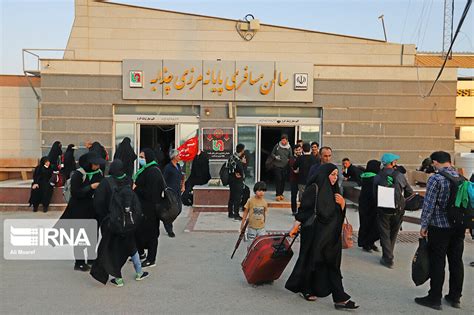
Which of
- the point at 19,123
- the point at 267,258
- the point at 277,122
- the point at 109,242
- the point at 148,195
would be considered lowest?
the point at 267,258

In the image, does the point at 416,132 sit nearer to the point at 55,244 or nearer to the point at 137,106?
the point at 137,106

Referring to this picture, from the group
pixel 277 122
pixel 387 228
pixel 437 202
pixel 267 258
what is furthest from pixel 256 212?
pixel 277 122

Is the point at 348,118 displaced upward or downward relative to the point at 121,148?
upward

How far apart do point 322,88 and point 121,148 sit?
7.53m

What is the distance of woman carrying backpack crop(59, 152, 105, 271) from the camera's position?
5770 millimetres

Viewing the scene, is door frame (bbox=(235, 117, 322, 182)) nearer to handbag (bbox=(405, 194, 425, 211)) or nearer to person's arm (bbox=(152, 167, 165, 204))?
handbag (bbox=(405, 194, 425, 211))

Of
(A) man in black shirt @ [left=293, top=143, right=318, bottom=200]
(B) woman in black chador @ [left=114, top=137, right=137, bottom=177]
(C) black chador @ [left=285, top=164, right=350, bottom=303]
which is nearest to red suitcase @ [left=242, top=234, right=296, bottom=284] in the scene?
(C) black chador @ [left=285, top=164, right=350, bottom=303]

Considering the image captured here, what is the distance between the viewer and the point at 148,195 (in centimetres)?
598

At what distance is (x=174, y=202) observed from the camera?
6066mm

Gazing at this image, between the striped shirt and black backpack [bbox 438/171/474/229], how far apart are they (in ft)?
0.14

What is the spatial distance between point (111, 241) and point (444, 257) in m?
3.92

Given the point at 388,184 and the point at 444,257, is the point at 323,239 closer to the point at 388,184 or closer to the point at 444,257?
the point at 444,257

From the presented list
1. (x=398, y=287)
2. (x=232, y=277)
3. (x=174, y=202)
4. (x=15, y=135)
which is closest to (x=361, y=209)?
(x=398, y=287)

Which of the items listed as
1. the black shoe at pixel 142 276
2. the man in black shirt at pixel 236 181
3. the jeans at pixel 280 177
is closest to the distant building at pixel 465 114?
the jeans at pixel 280 177
